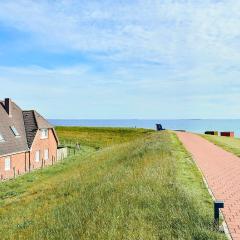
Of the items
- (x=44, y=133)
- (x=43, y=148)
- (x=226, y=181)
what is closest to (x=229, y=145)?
(x=226, y=181)

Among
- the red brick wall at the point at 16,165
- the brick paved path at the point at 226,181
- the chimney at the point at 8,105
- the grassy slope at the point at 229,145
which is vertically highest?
the chimney at the point at 8,105

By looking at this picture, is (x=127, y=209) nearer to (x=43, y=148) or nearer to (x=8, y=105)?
(x=8, y=105)

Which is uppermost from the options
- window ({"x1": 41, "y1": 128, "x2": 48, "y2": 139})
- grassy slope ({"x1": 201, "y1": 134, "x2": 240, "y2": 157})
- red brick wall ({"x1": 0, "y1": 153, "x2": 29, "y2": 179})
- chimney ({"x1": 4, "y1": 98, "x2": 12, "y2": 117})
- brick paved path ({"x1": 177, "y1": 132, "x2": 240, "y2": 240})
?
chimney ({"x1": 4, "y1": 98, "x2": 12, "y2": 117})

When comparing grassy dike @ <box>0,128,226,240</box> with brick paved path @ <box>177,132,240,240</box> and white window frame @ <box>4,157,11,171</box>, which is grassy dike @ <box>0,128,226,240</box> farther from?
white window frame @ <box>4,157,11,171</box>

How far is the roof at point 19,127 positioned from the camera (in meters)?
38.3

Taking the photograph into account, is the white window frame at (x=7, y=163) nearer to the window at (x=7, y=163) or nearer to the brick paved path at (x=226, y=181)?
the window at (x=7, y=163)

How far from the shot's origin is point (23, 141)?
41781 mm

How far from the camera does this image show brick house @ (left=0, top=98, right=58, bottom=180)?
3722 cm

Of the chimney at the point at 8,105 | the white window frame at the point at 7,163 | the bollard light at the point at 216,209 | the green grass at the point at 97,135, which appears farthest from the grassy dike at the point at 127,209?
the green grass at the point at 97,135

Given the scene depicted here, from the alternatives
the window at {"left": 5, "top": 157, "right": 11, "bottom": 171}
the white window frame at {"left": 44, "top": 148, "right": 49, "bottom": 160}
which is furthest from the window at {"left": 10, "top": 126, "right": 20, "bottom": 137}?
the white window frame at {"left": 44, "top": 148, "right": 49, "bottom": 160}

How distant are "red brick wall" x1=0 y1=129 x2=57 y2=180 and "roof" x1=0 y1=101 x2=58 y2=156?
2.19 feet

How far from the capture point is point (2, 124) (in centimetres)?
3953

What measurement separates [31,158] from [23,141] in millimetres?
2099

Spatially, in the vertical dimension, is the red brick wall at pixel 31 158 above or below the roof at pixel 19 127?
below
